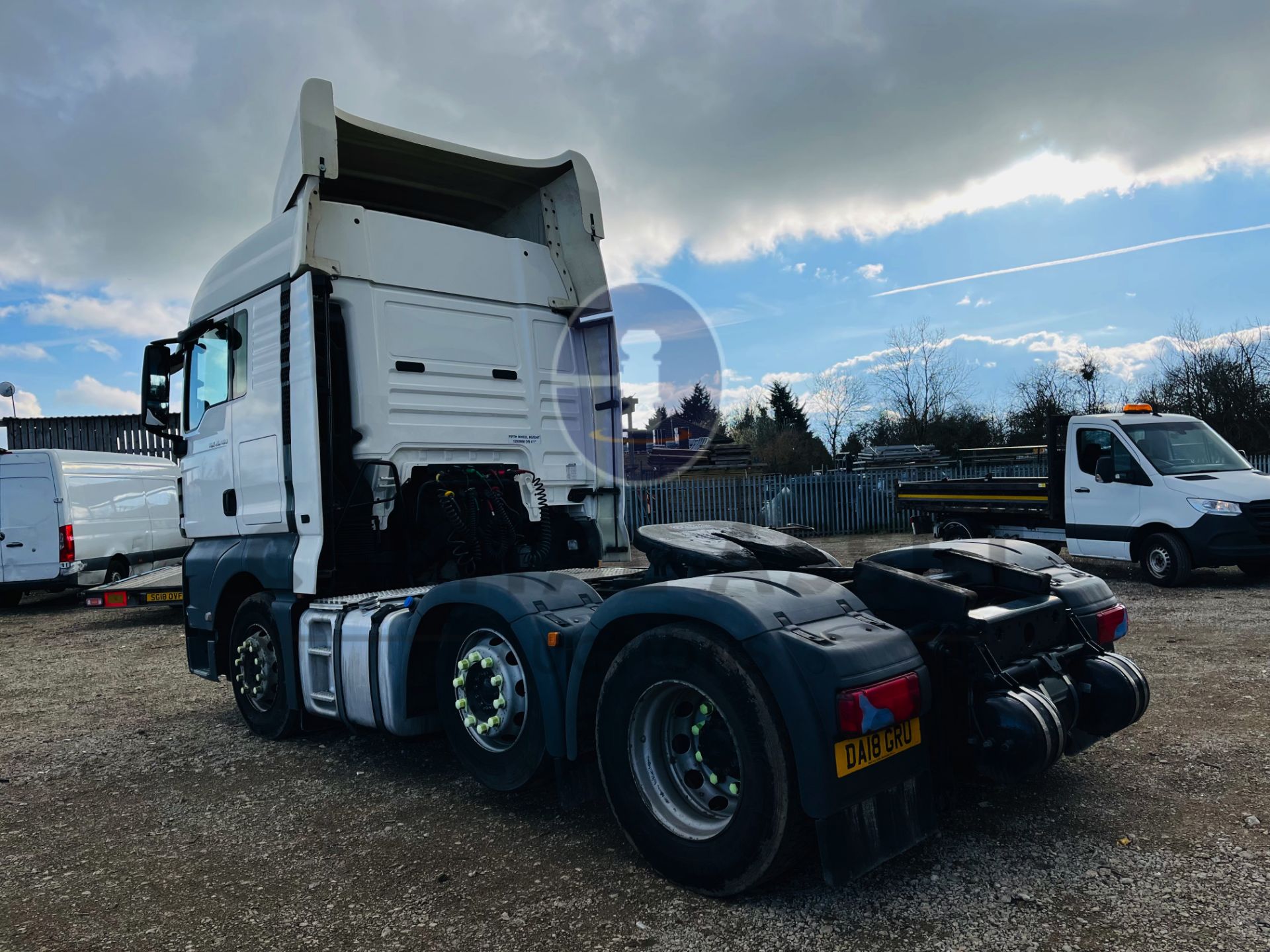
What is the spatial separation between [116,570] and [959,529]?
13.3 m

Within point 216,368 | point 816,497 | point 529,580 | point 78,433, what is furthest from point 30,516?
point 816,497

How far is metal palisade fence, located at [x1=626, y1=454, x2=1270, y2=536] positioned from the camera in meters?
22.5

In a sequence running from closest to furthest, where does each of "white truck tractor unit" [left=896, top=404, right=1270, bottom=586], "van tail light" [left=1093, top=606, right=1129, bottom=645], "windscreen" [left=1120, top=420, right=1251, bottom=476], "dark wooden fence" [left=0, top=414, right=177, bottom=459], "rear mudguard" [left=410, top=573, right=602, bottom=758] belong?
"rear mudguard" [left=410, top=573, right=602, bottom=758]
"van tail light" [left=1093, top=606, right=1129, bottom=645]
"white truck tractor unit" [left=896, top=404, right=1270, bottom=586]
"windscreen" [left=1120, top=420, right=1251, bottom=476]
"dark wooden fence" [left=0, top=414, right=177, bottom=459]

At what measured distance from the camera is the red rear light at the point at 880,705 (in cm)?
271

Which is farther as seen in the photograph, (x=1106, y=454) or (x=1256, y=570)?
(x=1106, y=454)

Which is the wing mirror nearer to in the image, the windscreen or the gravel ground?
the gravel ground

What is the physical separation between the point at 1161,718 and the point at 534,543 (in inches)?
153

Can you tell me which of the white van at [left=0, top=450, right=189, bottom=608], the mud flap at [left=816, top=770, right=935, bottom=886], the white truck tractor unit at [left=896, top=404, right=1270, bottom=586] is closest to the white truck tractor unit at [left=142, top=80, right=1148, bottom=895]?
the mud flap at [left=816, top=770, right=935, bottom=886]

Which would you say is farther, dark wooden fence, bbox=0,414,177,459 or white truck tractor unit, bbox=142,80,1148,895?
dark wooden fence, bbox=0,414,177,459

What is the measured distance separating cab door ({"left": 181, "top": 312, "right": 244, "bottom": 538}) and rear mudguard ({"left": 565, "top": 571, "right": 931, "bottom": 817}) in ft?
12.4

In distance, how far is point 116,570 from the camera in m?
13.7

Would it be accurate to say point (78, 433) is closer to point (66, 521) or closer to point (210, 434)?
point (66, 521)

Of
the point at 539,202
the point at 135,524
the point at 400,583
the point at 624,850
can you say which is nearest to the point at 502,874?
the point at 624,850

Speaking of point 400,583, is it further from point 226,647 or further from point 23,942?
point 23,942
